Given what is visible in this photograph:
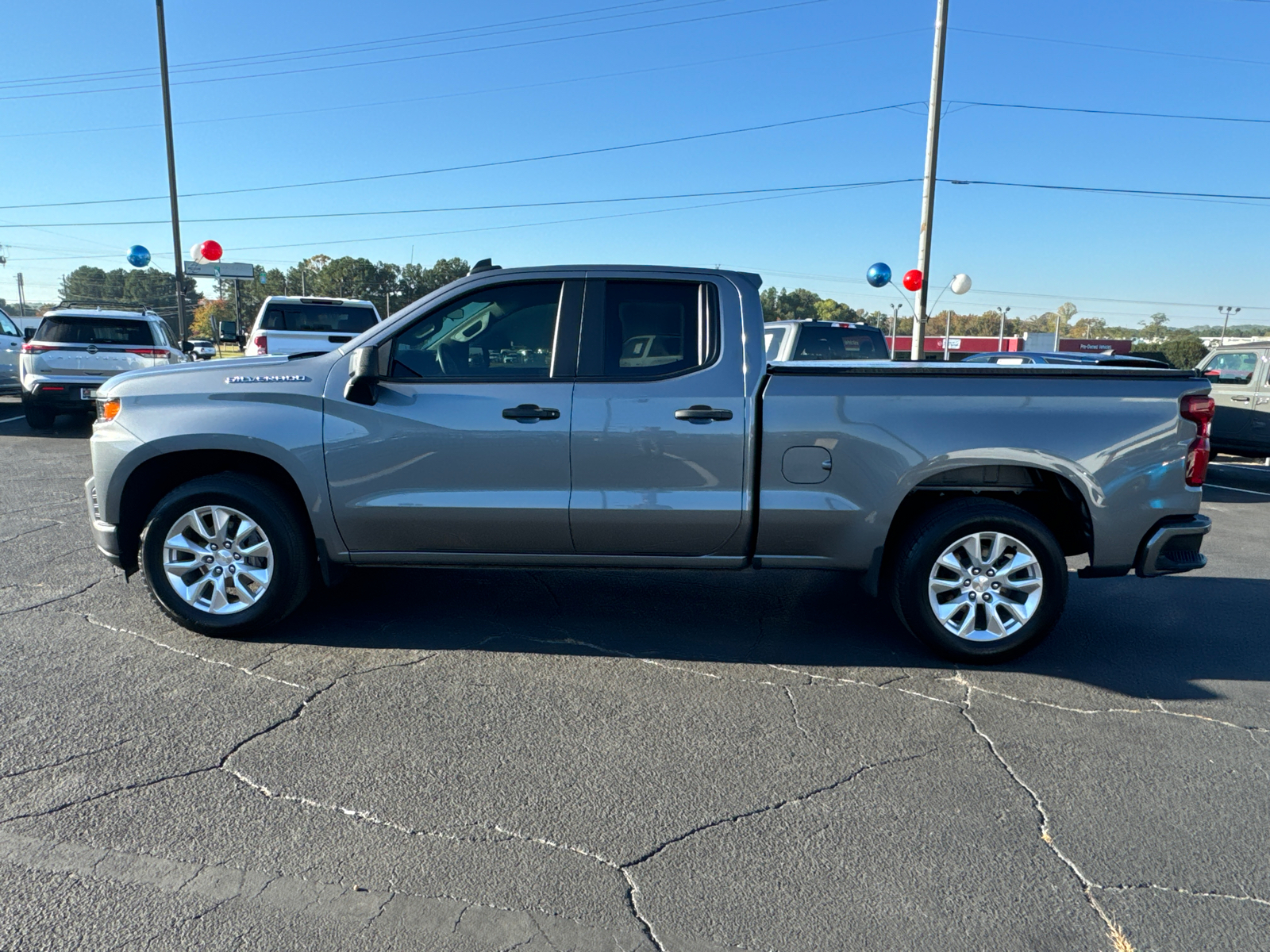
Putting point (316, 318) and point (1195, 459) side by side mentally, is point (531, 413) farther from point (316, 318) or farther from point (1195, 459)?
point (316, 318)

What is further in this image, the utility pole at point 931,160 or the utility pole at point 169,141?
the utility pole at point 169,141

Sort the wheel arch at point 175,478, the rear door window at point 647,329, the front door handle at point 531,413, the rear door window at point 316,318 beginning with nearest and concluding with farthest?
1. the front door handle at point 531,413
2. the rear door window at point 647,329
3. the wheel arch at point 175,478
4. the rear door window at point 316,318

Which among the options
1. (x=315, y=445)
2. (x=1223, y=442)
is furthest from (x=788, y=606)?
(x=1223, y=442)

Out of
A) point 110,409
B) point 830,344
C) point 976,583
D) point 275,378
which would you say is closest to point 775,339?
point 830,344

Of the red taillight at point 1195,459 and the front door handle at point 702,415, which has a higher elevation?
the front door handle at point 702,415

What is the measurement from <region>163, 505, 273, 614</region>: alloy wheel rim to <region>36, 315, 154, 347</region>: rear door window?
9831mm

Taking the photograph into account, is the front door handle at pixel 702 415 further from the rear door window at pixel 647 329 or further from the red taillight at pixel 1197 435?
the red taillight at pixel 1197 435

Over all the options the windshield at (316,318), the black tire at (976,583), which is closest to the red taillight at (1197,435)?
the black tire at (976,583)

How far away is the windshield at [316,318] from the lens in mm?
13102

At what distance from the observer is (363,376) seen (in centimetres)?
429

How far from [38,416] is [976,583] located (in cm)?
1381

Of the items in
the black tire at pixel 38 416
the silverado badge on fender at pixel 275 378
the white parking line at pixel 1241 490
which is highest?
the silverado badge on fender at pixel 275 378

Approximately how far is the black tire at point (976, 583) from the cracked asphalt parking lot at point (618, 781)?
150 mm

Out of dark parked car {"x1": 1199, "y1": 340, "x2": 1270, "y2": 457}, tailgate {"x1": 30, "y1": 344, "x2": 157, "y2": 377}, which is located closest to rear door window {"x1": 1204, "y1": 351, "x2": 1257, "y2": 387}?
dark parked car {"x1": 1199, "y1": 340, "x2": 1270, "y2": 457}
